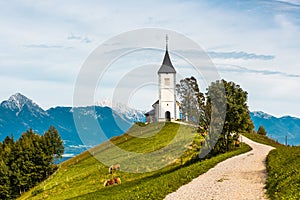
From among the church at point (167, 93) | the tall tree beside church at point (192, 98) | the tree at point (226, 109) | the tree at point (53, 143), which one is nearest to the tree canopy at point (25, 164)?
the tree at point (53, 143)

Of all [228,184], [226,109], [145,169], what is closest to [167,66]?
[145,169]

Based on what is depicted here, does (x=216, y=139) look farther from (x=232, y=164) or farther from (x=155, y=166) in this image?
(x=232, y=164)

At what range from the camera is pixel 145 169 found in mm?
68875

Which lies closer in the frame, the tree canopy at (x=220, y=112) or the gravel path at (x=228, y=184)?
the gravel path at (x=228, y=184)

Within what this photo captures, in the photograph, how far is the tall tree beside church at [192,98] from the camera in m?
67.2

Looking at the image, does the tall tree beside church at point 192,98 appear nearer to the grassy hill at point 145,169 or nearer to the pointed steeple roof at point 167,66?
the grassy hill at point 145,169

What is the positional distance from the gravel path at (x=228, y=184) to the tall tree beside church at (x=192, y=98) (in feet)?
67.2

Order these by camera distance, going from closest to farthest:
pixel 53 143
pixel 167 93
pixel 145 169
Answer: pixel 145 169
pixel 53 143
pixel 167 93

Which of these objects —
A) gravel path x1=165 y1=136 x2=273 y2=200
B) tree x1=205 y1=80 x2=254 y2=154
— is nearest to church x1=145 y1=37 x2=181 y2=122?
tree x1=205 y1=80 x2=254 y2=154

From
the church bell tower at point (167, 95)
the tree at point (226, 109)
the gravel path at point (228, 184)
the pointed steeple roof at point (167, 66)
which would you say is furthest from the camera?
the church bell tower at point (167, 95)

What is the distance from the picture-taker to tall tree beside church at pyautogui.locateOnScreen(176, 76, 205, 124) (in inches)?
2648

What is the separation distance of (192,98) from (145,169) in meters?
13.8

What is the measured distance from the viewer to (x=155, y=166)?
6975cm

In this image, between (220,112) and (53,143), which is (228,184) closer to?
(220,112)
